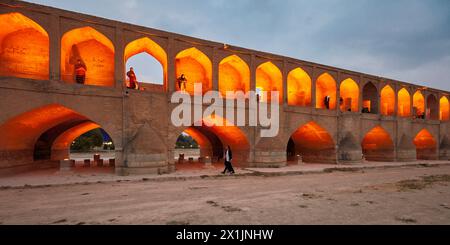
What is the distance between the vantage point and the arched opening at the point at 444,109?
25.9 m

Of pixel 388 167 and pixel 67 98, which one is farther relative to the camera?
pixel 388 167

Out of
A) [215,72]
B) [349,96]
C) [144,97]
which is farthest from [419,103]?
[144,97]

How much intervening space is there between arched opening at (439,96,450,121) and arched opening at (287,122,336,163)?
→ 17.2 m

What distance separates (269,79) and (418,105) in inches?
680

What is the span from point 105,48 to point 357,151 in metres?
17.2

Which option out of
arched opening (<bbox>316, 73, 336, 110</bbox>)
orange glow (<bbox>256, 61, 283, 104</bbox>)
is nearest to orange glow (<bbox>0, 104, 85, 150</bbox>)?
orange glow (<bbox>256, 61, 283, 104</bbox>)

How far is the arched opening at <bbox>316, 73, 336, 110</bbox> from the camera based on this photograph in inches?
733

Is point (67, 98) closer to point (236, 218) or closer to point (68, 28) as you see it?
point (68, 28)

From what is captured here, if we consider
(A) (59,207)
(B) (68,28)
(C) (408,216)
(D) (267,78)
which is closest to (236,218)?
(C) (408,216)

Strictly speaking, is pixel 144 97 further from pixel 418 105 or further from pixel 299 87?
pixel 418 105

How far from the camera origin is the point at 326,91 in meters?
19.2

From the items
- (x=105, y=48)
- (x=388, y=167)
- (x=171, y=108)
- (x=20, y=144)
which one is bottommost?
(x=388, y=167)

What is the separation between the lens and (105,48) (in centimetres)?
1361

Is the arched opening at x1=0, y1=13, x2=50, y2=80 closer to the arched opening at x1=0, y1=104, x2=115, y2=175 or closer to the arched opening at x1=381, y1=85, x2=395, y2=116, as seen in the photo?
the arched opening at x1=0, y1=104, x2=115, y2=175
